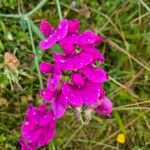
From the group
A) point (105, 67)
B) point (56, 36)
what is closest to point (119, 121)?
point (105, 67)

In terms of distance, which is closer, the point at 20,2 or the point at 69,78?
the point at 69,78

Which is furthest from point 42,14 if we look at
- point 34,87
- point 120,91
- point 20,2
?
point 120,91

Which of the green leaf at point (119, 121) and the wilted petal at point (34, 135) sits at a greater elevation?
the wilted petal at point (34, 135)

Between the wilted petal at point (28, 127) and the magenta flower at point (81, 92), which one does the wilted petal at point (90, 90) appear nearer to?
the magenta flower at point (81, 92)

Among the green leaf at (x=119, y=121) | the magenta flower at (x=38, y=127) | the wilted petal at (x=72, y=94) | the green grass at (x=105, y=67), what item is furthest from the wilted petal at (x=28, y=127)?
the green leaf at (x=119, y=121)

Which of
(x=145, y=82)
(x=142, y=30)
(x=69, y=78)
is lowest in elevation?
(x=145, y=82)

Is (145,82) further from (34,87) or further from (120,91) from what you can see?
(34,87)

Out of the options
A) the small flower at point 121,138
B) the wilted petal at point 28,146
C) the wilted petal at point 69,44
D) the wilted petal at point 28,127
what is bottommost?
the small flower at point 121,138
